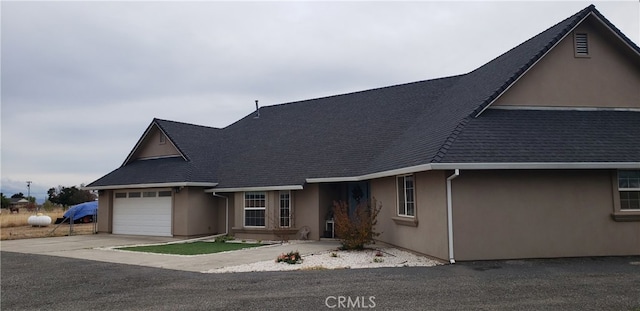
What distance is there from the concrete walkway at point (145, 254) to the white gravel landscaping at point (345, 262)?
2.14ft

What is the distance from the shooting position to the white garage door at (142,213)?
2103 cm

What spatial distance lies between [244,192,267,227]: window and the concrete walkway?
214cm

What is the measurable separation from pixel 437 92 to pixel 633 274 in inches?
448

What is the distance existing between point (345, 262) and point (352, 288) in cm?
339

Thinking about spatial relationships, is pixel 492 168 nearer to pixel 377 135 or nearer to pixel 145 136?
pixel 377 135

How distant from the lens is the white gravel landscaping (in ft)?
38.1

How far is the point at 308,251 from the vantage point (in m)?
14.8

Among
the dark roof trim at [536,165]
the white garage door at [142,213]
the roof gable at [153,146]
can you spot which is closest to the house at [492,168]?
the dark roof trim at [536,165]

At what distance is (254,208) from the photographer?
19.5 m

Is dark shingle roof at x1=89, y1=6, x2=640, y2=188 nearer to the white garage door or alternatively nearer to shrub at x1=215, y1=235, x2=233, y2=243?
the white garage door

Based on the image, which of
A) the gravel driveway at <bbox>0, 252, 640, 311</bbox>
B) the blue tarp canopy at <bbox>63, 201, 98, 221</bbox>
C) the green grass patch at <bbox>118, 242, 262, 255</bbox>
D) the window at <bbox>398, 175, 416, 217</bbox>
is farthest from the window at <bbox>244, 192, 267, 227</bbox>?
the blue tarp canopy at <bbox>63, 201, 98, 221</bbox>

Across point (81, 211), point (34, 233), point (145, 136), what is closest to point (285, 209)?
point (145, 136)

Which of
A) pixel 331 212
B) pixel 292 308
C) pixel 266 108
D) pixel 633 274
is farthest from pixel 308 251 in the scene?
pixel 266 108

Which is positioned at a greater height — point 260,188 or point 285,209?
point 260,188
